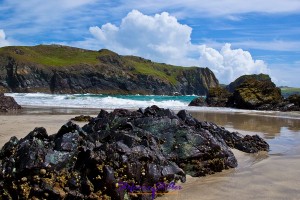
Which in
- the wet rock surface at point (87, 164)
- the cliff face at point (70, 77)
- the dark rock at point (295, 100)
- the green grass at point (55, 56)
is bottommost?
the wet rock surface at point (87, 164)

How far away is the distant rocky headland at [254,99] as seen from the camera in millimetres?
49013

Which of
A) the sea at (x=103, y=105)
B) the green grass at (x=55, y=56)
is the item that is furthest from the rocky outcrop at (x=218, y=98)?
the green grass at (x=55, y=56)

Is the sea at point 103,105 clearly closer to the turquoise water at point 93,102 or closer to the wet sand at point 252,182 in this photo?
the turquoise water at point 93,102

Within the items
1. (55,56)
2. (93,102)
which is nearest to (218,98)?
(93,102)

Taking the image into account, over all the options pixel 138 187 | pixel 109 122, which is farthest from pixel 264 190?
pixel 109 122

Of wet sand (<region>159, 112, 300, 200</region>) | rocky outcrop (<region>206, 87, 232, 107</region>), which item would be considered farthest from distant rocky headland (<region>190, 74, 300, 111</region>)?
wet sand (<region>159, 112, 300, 200</region>)

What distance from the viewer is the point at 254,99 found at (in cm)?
5178

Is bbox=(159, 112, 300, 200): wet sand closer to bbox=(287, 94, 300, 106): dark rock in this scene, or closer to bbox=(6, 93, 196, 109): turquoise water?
bbox=(6, 93, 196, 109): turquoise water

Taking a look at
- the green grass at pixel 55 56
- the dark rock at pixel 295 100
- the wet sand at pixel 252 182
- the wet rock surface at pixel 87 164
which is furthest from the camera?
the green grass at pixel 55 56

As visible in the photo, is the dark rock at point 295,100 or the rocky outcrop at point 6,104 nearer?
the rocky outcrop at point 6,104

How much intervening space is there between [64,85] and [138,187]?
13840 centimetres

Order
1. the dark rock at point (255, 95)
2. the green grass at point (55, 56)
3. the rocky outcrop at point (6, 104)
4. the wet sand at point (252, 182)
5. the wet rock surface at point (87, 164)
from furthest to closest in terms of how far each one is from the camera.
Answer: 1. the green grass at point (55, 56)
2. the dark rock at point (255, 95)
3. the rocky outcrop at point (6, 104)
4. the wet sand at point (252, 182)
5. the wet rock surface at point (87, 164)

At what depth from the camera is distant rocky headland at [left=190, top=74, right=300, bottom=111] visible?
49.0 metres

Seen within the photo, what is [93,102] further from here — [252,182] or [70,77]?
[70,77]
